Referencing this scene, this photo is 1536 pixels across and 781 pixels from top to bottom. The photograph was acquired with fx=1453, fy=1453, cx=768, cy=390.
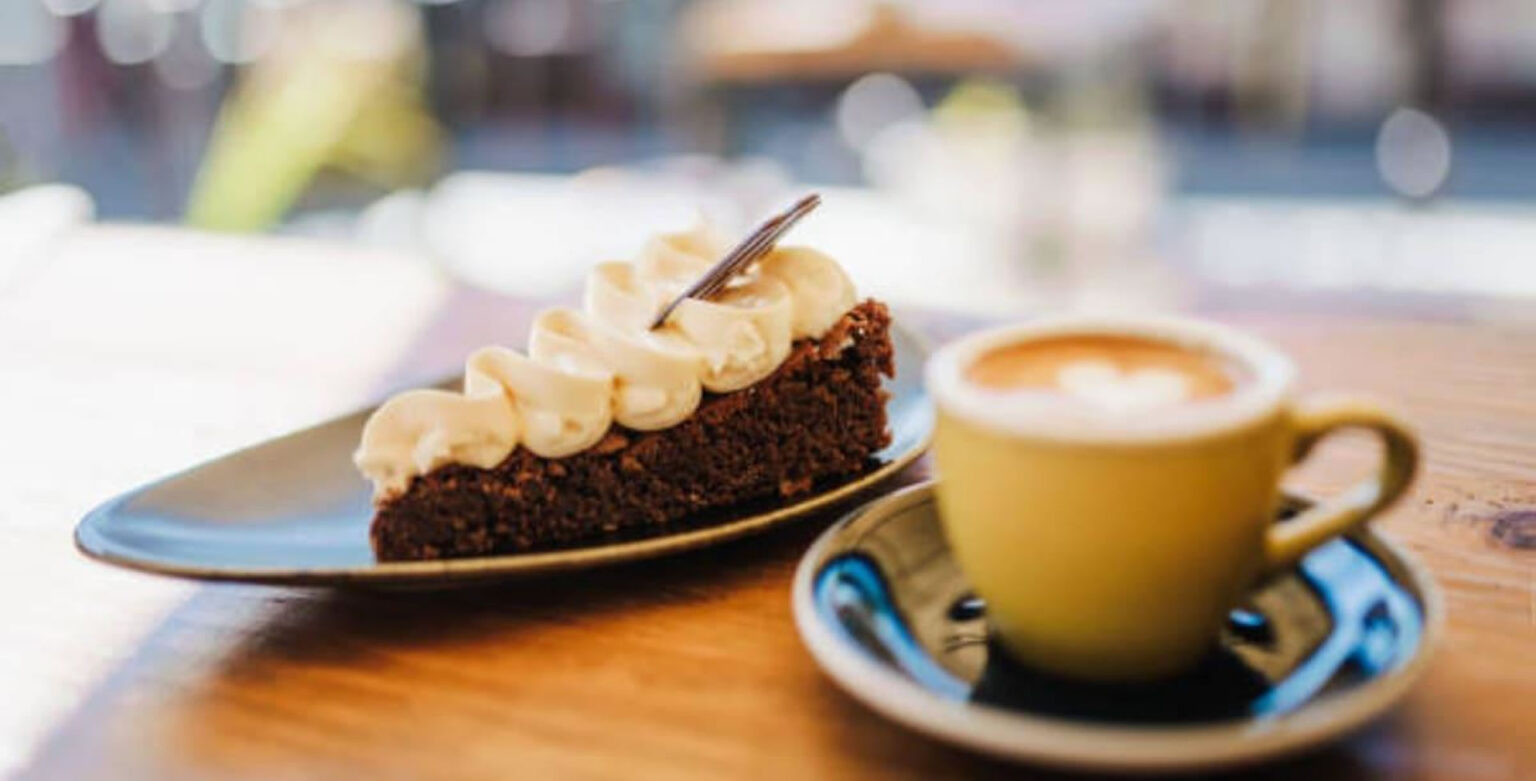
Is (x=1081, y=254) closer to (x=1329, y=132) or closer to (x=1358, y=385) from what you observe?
(x=1329, y=132)

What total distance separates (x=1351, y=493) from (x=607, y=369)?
0.36 metres

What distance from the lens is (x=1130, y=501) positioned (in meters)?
0.53

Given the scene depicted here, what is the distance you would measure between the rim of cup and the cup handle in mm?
21

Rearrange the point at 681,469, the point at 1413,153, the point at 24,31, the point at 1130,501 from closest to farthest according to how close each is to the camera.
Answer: the point at 1130,501
the point at 681,469
the point at 1413,153
the point at 24,31

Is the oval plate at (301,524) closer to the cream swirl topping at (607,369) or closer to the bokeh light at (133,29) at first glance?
the cream swirl topping at (607,369)

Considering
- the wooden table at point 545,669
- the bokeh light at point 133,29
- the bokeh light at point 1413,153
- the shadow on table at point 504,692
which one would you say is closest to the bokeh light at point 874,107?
the bokeh light at point 1413,153

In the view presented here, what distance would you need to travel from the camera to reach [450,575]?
2.17ft

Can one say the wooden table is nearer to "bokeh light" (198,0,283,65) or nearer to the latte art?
the latte art

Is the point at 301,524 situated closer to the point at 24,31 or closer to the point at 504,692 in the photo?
the point at 504,692

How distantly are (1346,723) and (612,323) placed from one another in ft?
1.41

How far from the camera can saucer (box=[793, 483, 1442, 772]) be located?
500 millimetres

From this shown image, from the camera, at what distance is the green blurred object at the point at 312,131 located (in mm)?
3092

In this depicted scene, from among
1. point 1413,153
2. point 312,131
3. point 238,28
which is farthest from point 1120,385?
point 238,28

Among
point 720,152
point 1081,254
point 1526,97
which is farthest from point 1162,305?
point 1526,97
